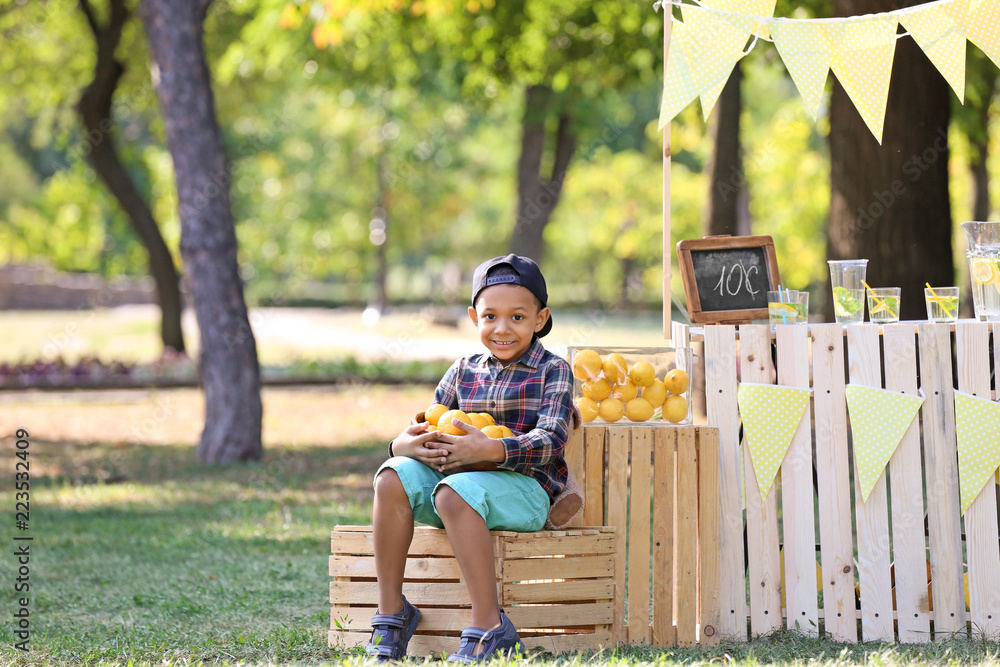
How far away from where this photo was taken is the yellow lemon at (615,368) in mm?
3893

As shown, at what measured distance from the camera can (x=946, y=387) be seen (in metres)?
3.72

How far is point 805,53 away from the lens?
13.1 feet

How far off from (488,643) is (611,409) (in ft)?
3.44

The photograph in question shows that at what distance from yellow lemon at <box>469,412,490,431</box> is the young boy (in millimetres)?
107

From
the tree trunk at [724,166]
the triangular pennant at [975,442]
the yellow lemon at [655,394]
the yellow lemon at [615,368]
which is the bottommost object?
the triangular pennant at [975,442]

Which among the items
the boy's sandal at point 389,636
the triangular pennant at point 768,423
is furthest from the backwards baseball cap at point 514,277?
the boy's sandal at point 389,636

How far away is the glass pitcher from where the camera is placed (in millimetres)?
3846

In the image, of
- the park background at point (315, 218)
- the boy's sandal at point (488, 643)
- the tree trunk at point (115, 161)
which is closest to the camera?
the boy's sandal at point (488, 643)

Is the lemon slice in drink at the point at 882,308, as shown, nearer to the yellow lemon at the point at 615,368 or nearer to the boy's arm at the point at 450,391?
the yellow lemon at the point at 615,368

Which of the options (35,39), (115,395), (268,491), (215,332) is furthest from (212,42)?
(268,491)

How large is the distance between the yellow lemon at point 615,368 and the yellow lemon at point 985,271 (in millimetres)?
1433

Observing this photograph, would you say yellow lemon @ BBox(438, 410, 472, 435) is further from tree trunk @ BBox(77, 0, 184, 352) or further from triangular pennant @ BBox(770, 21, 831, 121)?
tree trunk @ BBox(77, 0, 184, 352)

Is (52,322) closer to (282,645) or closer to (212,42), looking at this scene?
(212,42)

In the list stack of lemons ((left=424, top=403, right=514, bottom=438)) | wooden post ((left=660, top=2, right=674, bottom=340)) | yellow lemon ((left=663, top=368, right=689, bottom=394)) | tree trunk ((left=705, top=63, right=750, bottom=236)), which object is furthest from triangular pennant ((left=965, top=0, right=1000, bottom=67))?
tree trunk ((left=705, top=63, right=750, bottom=236))
